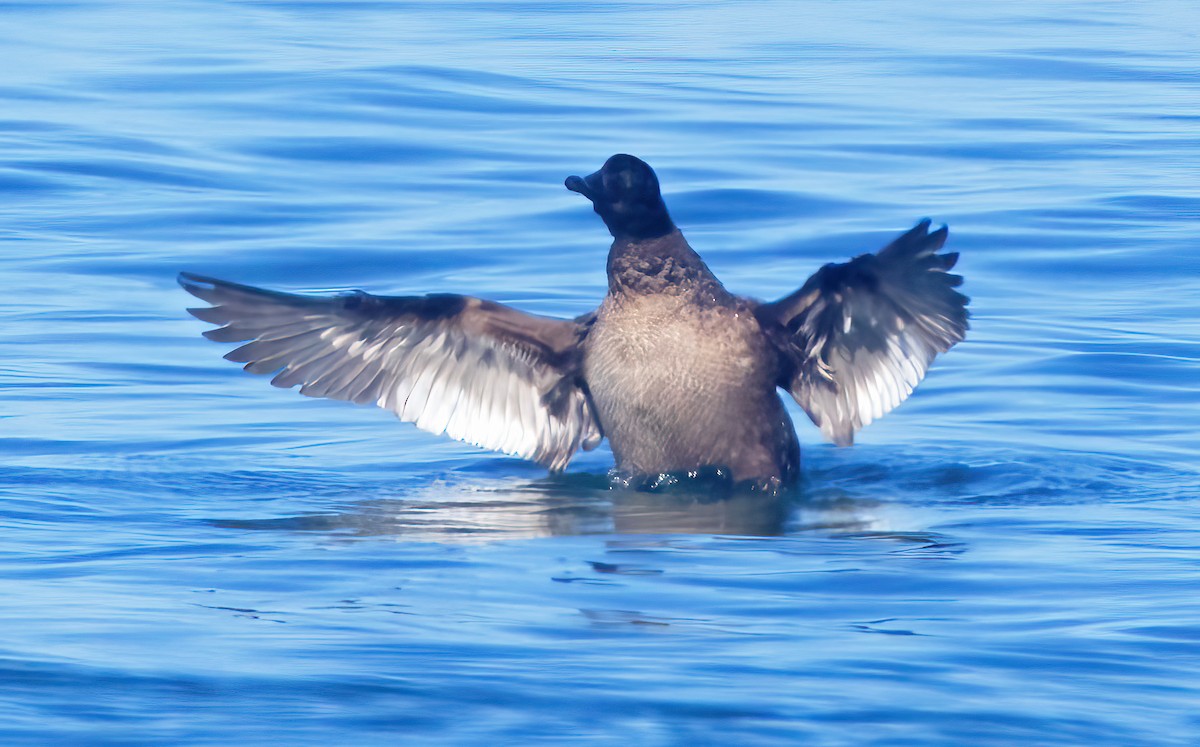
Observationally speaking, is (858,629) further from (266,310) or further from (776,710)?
(266,310)

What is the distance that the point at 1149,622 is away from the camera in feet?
21.2

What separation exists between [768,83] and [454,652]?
1517 centimetres

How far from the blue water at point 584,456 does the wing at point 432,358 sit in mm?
244

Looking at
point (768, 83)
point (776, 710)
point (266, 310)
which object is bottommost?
point (776, 710)

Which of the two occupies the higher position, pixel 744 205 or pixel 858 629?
pixel 744 205

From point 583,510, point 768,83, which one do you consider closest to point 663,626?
point 583,510

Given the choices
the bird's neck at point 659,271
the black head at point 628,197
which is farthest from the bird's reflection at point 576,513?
the black head at point 628,197

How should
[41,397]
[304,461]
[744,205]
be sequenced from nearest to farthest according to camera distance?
[304,461] → [41,397] → [744,205]

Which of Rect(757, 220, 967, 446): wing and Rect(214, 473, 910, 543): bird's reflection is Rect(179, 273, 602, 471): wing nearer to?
Rect(214, 473, 910, 543): bird's reflection

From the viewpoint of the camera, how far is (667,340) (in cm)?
888

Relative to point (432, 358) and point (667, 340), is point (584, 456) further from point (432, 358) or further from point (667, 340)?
point (667, 340)

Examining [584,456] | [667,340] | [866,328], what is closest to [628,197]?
[667,340]

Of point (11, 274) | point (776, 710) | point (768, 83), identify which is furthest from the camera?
point (768, 83)

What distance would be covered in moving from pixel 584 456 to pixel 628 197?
69.4 inches
